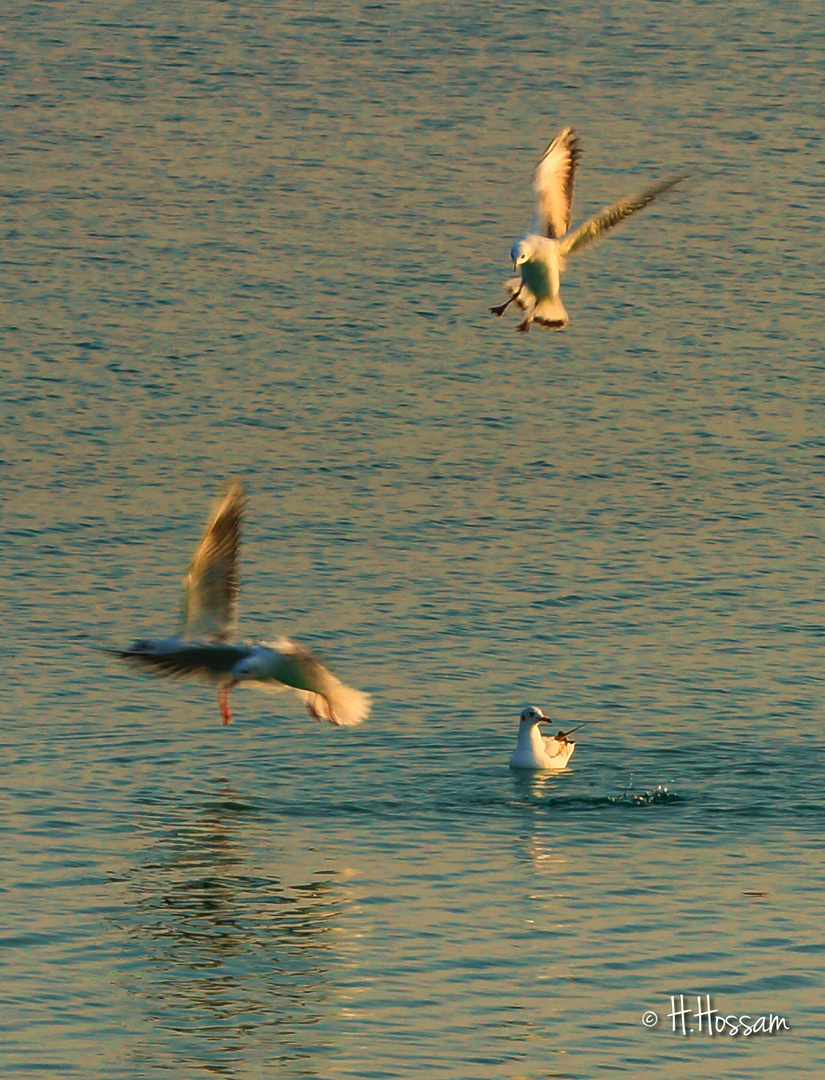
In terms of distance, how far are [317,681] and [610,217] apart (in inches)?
229

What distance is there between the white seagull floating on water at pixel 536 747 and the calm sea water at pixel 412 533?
1.06 feet

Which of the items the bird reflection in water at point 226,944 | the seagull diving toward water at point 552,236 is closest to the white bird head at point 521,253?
the seagull diving toward water at point 552,236

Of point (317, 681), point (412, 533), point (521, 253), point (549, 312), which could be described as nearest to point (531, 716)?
point (549, 312)

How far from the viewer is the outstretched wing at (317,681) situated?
2000 cm

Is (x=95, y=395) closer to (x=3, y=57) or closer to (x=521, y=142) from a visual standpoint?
(x=521, y=142)

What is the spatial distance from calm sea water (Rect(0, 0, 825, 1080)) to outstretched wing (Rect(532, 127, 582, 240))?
646cm

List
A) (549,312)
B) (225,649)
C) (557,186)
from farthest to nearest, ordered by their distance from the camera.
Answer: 1. (557,186)
2. (549,312)
3. (225,649)

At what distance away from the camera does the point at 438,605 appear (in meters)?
33.8

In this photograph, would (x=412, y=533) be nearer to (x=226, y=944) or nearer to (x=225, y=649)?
(x=226, y=944)

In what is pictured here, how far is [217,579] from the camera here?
20.2m

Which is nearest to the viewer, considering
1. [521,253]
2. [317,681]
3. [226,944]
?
[317,681]

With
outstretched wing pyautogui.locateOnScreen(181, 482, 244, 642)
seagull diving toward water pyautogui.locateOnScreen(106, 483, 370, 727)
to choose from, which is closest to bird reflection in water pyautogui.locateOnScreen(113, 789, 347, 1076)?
seagull diving toward water pyautogui.locateOnScreen(106, 483, 370, 727)

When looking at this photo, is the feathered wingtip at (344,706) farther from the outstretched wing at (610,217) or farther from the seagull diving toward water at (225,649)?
the outstretched wing at (610,217)

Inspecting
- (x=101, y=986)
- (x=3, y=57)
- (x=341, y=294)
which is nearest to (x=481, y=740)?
(x=101, y=986)
